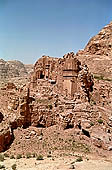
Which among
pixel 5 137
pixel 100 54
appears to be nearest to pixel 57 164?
pixel 5 137

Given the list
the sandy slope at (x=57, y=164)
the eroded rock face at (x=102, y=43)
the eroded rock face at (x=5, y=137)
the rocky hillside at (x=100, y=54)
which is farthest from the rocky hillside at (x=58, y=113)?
the eroded rock face at (x=102, y=43)

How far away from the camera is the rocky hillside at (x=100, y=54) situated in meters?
29.6

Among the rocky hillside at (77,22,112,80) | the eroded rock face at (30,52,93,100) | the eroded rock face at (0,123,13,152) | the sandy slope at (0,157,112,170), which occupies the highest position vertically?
the rocky hillside at (77,22,112,80)

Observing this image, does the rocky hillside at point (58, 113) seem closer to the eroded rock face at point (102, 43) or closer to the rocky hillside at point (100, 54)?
the rocky hillside at point (100, 54)

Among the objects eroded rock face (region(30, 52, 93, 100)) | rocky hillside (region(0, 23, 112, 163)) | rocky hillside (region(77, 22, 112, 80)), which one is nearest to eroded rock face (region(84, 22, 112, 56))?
rocky hillside (region(77, 22, 112, 80))

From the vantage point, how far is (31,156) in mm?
14859

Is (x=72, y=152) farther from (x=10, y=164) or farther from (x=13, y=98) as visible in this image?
(x=13, y=98)

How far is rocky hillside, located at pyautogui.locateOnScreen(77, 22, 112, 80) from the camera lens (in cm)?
2961

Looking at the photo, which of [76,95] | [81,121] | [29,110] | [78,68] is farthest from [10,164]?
[78,68]

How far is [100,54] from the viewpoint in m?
36.4

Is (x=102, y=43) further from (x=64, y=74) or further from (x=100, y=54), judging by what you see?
(x=64, y=74)

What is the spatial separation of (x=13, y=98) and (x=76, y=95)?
5.57m

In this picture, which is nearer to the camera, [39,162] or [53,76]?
[39,162]

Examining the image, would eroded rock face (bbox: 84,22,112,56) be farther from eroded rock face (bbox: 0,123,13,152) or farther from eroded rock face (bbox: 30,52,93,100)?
eroded rock face (bbox: 0,123,13,152)
